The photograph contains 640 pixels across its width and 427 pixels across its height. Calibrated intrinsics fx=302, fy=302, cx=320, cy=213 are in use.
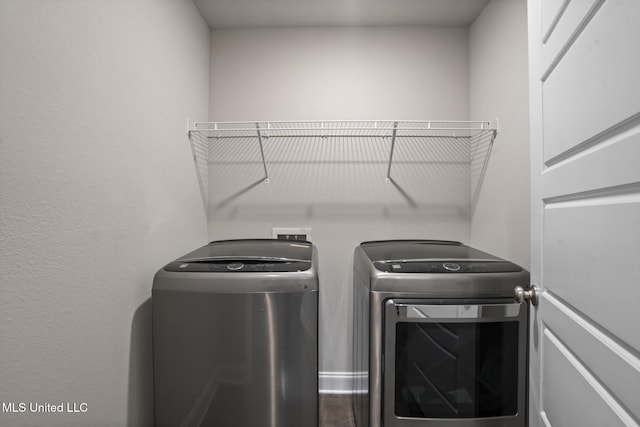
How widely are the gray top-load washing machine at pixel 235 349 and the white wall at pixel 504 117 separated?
40.5 inches

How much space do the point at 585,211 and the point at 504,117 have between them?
109 cm

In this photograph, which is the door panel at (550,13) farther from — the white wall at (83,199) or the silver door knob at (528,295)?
the white wall at (83,199)

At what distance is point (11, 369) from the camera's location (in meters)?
0.72

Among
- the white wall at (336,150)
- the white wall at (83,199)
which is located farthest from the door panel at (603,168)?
the white wall at (83,199)

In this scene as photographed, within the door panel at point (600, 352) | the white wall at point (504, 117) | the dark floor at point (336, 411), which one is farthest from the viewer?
the dark floor at point (336, 411)

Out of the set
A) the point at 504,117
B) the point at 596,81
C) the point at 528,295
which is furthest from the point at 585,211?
the point at 504,117

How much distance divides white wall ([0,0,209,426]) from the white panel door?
1.28m

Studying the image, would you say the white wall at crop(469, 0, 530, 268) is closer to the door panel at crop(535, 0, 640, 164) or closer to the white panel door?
the white panel door

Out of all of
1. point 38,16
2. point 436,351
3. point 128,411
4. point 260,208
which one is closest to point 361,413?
point 436,351

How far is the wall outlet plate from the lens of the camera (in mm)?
1947

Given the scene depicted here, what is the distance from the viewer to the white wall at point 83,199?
2.41ft

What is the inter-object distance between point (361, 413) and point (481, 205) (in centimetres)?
131

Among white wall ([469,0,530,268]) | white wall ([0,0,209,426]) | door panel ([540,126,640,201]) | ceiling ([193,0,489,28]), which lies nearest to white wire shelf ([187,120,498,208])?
white wall ([469,0,530,268])

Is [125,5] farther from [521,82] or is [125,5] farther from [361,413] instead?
[361,413]
